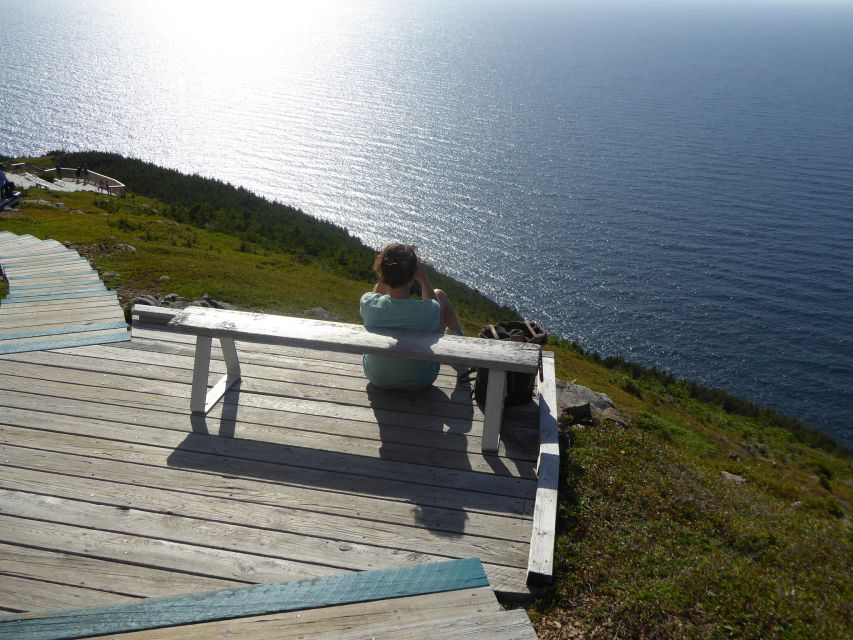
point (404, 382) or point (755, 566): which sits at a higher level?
point (404, 382)

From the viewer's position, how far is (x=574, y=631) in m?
4.73

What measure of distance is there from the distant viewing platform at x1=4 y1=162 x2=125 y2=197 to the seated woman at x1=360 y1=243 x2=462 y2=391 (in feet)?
136

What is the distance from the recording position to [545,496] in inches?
230

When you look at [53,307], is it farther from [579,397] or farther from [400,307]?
[579,397]

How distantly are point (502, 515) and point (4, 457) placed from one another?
14.4 ft

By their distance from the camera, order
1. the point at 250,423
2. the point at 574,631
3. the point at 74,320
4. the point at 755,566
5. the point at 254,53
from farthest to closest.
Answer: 1. the point at 254,53
2. the point at 74,320
3. the point at 250,423
4. the point at 755,566
5. the point at 574,631

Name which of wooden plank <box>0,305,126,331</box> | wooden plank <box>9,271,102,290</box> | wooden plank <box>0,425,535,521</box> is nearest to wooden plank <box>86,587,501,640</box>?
wooden plank <box>0,425,535,521</box>

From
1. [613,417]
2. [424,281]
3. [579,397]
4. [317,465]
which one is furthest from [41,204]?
[317,465]

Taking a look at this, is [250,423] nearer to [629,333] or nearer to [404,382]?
[404,382]

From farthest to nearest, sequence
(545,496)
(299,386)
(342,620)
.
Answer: (299,386) < (545,496) < (342,620)

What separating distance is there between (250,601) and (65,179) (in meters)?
53.4

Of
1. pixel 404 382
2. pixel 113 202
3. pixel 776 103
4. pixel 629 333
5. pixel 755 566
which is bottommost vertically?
pixel 629 333

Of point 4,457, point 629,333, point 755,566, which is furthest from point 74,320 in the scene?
point 629,333

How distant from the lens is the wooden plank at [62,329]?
8625 millimetres
